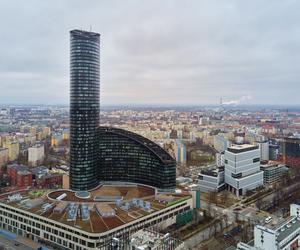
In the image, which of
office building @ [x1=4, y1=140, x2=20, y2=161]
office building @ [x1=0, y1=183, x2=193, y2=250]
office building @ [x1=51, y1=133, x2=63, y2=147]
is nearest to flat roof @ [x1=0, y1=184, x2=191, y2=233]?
office building @ [x1=0, y1=183, x2=193, y2=250]

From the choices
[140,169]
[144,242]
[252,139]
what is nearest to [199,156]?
[252,139]

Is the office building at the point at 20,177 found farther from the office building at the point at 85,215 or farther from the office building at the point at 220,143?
the office building at the point at 220,143

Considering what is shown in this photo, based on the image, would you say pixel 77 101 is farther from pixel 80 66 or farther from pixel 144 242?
pixel 144 242

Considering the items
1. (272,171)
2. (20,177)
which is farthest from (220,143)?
(20,177)

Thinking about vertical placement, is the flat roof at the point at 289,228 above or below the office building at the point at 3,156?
above

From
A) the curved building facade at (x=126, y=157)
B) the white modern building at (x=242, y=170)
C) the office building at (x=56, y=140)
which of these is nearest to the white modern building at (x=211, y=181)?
the white modern building at (x=242, y=170)

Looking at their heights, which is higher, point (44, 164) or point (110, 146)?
point (110, 146)

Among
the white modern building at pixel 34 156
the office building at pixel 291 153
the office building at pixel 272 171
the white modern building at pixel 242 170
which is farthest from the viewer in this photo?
the white modern building at pixel 34 156
